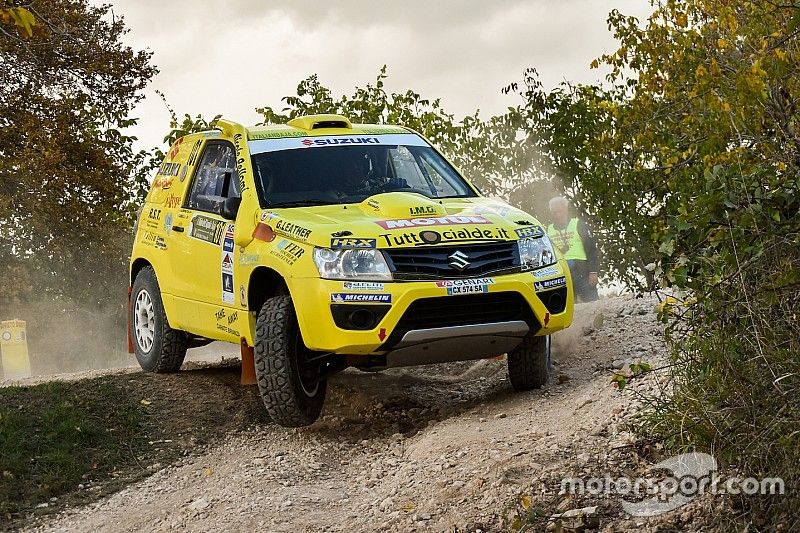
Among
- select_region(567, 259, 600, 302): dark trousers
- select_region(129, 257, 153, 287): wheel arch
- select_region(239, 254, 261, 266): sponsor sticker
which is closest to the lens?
select_region(239, 254, 261, 266): sponsor sticker

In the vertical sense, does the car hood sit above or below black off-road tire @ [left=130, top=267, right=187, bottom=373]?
above

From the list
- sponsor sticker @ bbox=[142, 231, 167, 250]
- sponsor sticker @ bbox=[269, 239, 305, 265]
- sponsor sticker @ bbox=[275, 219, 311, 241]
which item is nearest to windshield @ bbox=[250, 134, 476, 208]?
sponsor sticker @ bbox=[275, 219, 311, 241]

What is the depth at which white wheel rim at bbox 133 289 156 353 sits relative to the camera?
11180 millimetres

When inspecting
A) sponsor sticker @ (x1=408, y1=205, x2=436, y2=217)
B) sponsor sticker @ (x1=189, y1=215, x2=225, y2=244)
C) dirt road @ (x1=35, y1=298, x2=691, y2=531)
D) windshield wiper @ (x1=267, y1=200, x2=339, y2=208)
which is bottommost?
dirt road @ (x1=35, y1=298, x2=691, y2=531)

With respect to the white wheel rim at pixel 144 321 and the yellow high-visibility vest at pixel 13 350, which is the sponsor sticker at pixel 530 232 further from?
the yellow high-visibility vest at pixel 13 350

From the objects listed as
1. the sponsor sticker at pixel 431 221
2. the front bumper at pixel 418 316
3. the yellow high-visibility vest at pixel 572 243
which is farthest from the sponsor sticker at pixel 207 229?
the yellow high-visibility vest at pixel 572 243

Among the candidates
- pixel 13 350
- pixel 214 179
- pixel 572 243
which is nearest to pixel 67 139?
pixel 13 350

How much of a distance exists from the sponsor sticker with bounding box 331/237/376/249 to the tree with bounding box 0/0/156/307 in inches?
574

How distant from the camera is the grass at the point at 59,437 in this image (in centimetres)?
870

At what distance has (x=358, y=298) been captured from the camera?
8.19 m

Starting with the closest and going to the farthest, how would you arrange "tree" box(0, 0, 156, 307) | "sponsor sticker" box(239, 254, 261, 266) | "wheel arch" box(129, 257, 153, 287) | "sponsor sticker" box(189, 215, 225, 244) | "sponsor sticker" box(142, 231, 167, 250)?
"sponsor sticker" box(239, 254, 261, 266), "sponsor sticker" box(189, 215, 225, 244), "sponsor sticker" box(142, 231, 167, 250), "wheel arch" box(129, 257, 153, 287), "tree" box(0, 0, 156, 307)

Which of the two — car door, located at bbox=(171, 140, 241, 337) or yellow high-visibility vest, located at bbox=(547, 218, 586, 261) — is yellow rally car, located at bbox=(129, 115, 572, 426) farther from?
yellow high-visibility vest, located at bbox=(547, 218, 586, 261)

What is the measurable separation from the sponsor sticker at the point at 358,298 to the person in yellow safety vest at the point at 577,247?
6.82m

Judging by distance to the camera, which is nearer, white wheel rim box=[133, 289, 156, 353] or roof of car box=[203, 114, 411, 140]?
roof of car box=[203, 114, 411, 140]
